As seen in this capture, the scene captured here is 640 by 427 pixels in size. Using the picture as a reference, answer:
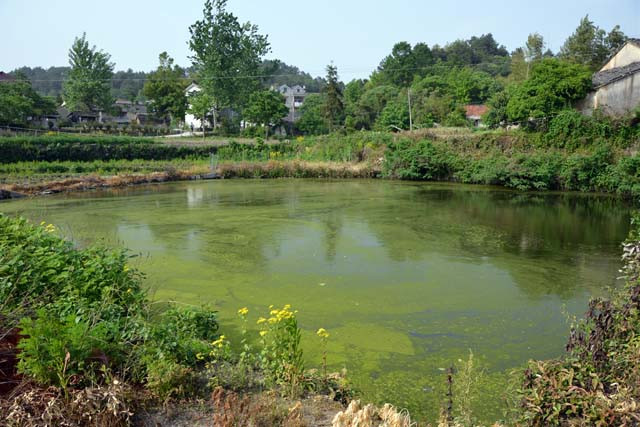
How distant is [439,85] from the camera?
3978cm

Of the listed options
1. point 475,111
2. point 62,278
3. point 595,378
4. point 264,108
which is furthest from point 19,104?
point 595,378

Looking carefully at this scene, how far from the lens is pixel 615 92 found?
2042cm

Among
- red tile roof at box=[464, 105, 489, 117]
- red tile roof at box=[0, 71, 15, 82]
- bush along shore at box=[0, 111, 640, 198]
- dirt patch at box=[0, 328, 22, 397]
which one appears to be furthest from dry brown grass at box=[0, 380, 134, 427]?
red tile roof at box=[0, 71, 15, 82]

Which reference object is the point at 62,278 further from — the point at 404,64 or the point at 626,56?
the point at 404,64

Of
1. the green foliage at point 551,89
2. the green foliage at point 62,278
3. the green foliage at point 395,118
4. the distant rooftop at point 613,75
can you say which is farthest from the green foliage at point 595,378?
the green foliage at point 395,118

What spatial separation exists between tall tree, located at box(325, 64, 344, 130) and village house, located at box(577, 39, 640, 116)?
20.4 meters

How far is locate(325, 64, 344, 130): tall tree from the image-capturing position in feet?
128

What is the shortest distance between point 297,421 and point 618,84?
2204 cm

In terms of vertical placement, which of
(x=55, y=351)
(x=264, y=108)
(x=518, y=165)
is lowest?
(x=55, y=351)

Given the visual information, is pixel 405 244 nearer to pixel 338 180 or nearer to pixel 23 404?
pixel 23 404

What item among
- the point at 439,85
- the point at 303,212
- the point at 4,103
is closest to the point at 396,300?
the point at 303,212

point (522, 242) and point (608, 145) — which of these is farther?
point (608, 145)

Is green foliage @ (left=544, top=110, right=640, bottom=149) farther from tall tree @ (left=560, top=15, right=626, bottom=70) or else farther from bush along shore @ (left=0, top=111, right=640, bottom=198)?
tall tree @ (left=560, top=15, right=626, bottom=70)

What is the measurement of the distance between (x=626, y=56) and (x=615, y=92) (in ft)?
13.5
